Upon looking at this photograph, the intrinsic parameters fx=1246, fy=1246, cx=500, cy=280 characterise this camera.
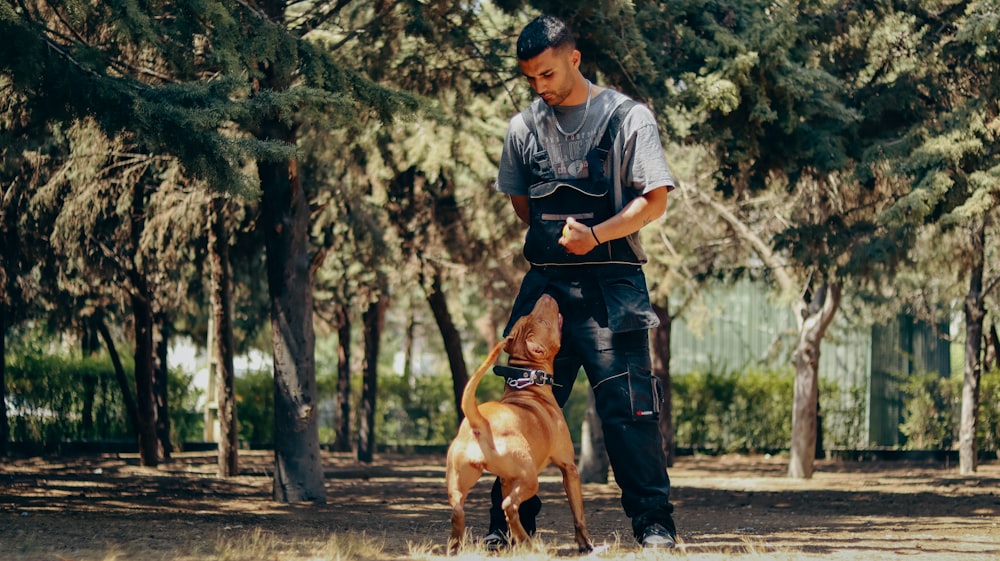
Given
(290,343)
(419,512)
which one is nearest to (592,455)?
(419,512)

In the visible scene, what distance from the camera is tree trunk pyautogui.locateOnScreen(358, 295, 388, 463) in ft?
64.1

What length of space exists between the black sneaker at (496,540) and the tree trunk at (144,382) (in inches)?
466

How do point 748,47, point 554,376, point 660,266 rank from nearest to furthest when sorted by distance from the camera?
point 554,376 < point 748,47 < point 660,266

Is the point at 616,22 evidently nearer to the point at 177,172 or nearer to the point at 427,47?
the point at 427,47

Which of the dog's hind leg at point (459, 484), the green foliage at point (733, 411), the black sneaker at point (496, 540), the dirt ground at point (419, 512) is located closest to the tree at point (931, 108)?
the dirt ground at point (419, 512)

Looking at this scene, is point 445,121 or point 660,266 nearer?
point 445,121

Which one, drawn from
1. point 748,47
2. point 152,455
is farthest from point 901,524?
point 152,455

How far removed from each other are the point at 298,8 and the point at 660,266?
5.44m

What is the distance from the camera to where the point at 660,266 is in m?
15.6

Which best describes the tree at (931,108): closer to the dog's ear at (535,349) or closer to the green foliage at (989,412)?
the dog's ear at (535,349)

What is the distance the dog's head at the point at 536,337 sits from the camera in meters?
4.91

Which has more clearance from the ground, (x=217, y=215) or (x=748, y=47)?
(x=748, y=47)

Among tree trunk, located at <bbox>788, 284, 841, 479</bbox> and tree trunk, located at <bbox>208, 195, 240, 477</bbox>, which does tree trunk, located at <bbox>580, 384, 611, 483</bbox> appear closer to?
tree trunk, located at <bbox>788, 284, 841, 479</bbox>

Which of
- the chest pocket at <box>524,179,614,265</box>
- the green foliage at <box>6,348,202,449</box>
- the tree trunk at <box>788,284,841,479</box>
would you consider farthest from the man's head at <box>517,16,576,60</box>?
the green foliage at <box>6,348,202,449</box>
